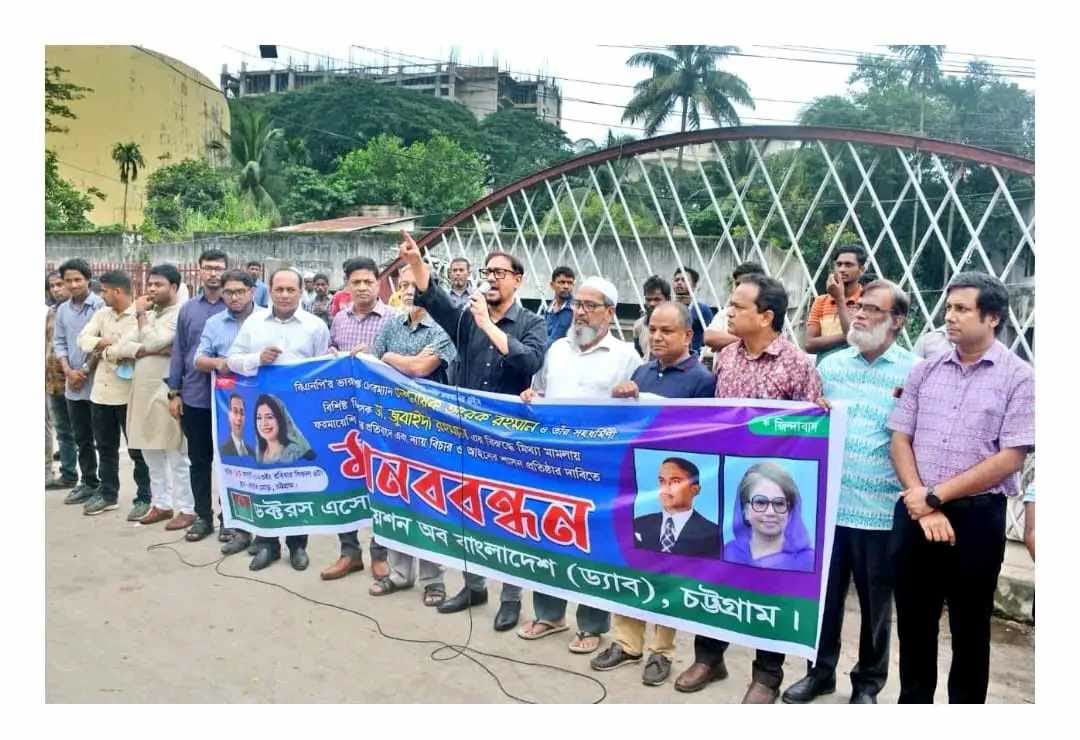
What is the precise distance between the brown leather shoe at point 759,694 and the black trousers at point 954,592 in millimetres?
450

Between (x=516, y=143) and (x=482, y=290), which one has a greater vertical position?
(x=516, y=143)

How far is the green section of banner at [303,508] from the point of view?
470 centimetres

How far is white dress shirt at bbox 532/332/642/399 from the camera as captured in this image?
12.4 feet

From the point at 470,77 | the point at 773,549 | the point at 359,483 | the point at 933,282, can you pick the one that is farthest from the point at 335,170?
the point at 773,549

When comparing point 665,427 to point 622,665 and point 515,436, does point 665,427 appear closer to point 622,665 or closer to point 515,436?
point 515,436

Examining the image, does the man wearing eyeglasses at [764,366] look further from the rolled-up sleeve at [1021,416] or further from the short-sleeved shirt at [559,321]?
the short-sleeved shirt at [559,321]

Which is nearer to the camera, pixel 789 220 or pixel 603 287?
pixel 603 287

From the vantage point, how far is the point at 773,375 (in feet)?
10.8

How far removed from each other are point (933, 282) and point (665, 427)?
21747mm

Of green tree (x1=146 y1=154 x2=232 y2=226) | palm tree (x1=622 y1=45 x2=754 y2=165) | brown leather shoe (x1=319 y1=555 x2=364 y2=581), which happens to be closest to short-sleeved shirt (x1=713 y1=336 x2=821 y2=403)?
brown leather shoe (x1=319 y1=555 x2=364 y2=581)

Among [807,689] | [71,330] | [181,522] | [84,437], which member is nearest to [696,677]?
[807,689]

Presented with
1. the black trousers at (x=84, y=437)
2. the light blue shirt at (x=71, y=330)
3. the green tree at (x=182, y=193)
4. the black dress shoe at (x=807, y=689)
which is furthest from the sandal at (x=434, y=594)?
the green tree at (x=182, y=193)

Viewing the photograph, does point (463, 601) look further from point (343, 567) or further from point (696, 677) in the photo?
point (696, 677)

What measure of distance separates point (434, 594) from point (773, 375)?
2034mm
